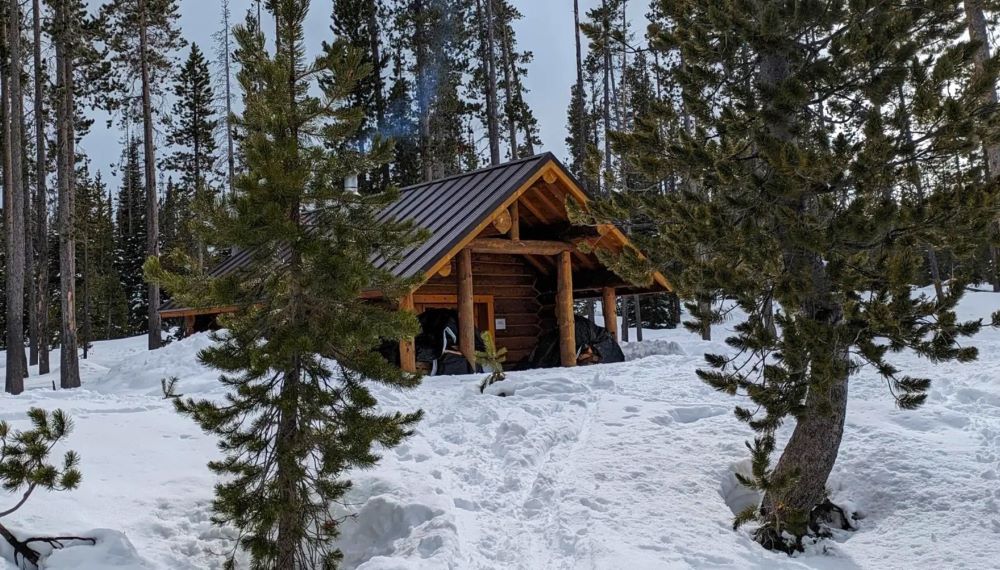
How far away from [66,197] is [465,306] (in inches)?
576

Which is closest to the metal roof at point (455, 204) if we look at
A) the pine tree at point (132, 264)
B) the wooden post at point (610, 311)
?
the wooden post at point (610, 311)

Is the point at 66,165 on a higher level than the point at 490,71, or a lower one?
lower

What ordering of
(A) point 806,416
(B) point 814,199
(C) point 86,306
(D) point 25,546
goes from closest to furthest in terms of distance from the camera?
1. (D) point 25,546
2. (A) point 806,416
3. (B) point 814,199
4. (C) point 86,306

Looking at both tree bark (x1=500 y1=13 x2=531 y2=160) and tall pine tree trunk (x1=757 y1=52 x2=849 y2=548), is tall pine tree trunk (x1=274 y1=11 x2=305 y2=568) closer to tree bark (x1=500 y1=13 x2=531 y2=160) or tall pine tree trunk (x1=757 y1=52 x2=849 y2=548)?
tall pine tree trunk (x1=757 y1=52 x2=849 y2=548)

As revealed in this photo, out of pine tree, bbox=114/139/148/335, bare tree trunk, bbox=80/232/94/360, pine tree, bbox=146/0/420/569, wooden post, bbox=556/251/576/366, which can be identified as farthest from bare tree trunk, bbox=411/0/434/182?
pine tree, bbox=146/0/420/569

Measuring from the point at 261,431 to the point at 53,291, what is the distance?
123 ft

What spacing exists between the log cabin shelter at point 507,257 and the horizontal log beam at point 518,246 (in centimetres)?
2

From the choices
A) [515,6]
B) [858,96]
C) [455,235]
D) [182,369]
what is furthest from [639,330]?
[858,96]

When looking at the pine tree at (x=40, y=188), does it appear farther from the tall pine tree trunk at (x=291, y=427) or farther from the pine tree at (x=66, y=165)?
the tall pine tree trunk at (x=291, y=427)

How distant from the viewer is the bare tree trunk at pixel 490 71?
82.1ft

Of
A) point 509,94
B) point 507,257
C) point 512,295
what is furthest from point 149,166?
point 509,94

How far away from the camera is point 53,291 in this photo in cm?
3425

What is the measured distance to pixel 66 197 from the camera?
1920cm

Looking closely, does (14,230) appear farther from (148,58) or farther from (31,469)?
(31,469)
